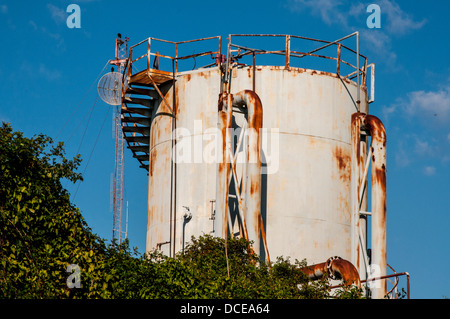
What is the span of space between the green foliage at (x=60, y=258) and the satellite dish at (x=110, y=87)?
15929mm

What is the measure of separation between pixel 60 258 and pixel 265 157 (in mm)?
10051

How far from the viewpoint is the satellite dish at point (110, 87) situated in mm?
39688

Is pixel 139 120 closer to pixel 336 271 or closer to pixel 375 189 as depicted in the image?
pixel 375 189

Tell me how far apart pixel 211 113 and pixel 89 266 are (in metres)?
10.2

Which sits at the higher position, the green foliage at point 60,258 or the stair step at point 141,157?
the stair step at point 141,157

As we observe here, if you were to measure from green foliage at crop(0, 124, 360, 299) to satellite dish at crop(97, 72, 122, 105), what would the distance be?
15929 mm

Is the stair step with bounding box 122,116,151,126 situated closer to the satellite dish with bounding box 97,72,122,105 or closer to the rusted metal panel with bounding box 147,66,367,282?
the rusted metal panel with bounding box 147,66,367,282

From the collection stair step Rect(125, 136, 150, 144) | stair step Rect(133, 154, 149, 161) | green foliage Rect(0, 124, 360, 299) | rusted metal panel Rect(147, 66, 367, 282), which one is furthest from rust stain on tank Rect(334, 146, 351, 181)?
stair step Rect(133, 154, 149, 161)

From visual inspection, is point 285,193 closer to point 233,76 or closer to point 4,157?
point 233,76

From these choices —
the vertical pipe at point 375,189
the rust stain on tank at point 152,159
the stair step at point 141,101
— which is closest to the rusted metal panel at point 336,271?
the vertical pipe at point 375,189

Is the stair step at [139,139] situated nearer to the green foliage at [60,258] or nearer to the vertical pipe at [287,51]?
the vertical pipe at [287,51]

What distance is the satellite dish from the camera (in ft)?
130

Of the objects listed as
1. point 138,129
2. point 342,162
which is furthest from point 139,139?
point 342,162
